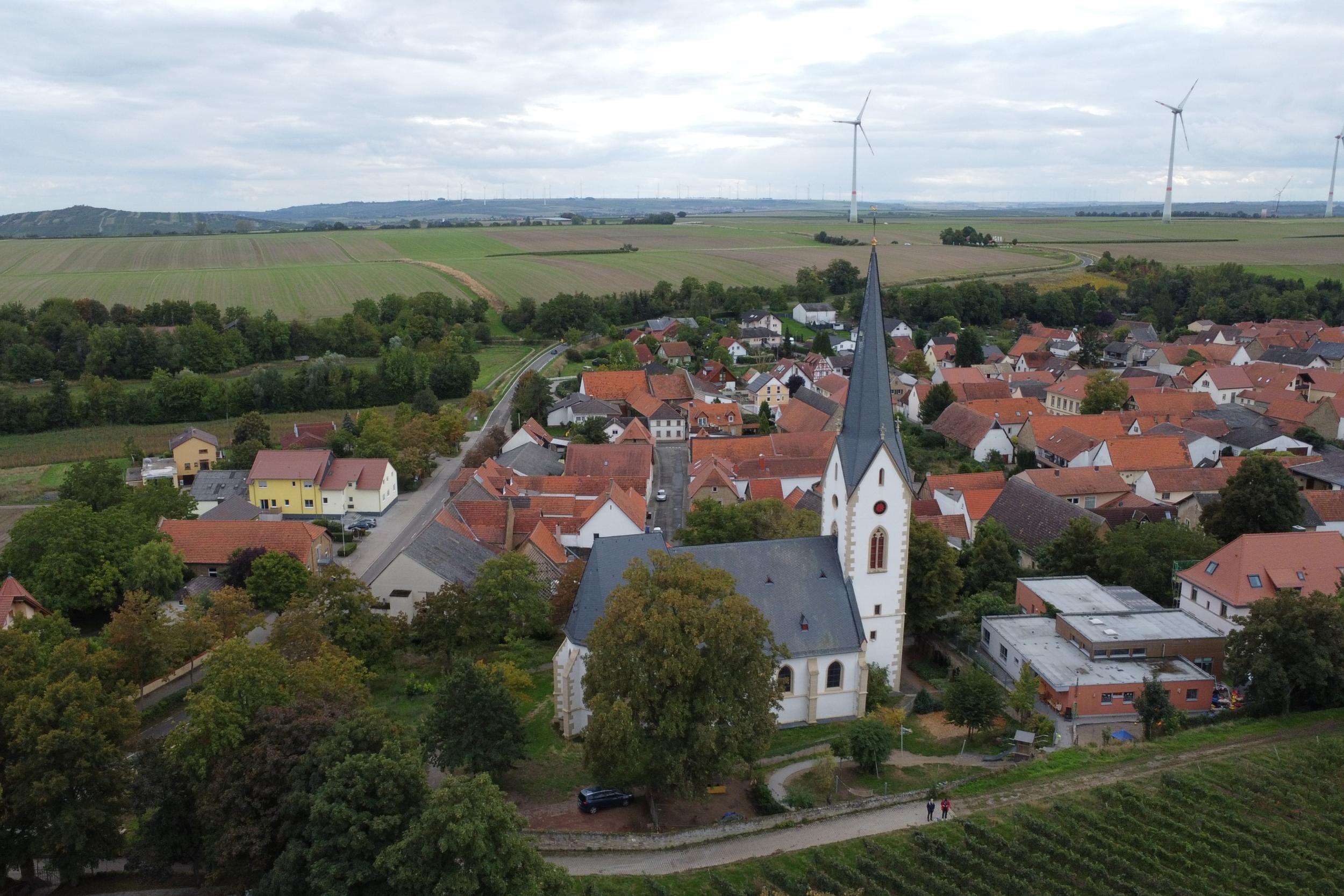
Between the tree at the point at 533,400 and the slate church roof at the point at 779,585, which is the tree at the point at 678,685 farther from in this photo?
the tree at the point at 533,400

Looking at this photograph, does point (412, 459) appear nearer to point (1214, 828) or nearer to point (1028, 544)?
point (1028, 544)

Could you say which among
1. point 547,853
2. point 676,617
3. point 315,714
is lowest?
point 547,853

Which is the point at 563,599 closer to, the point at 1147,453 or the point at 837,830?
the point at 837,830

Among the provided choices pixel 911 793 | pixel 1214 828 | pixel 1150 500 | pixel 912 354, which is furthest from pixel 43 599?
pixel 912 354

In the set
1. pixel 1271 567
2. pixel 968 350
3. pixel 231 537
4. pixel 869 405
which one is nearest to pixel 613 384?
pixel 968 350

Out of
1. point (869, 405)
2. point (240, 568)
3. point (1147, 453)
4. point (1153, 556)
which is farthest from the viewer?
point (1147, 453)

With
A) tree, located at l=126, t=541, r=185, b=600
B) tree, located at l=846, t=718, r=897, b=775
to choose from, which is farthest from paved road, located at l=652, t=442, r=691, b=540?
tree, located at l=126, t=541, r=185, b=600

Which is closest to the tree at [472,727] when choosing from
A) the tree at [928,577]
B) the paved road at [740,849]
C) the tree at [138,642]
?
the paved road at [740,849]

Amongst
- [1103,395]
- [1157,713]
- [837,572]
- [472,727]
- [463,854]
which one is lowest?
[1157,713]
